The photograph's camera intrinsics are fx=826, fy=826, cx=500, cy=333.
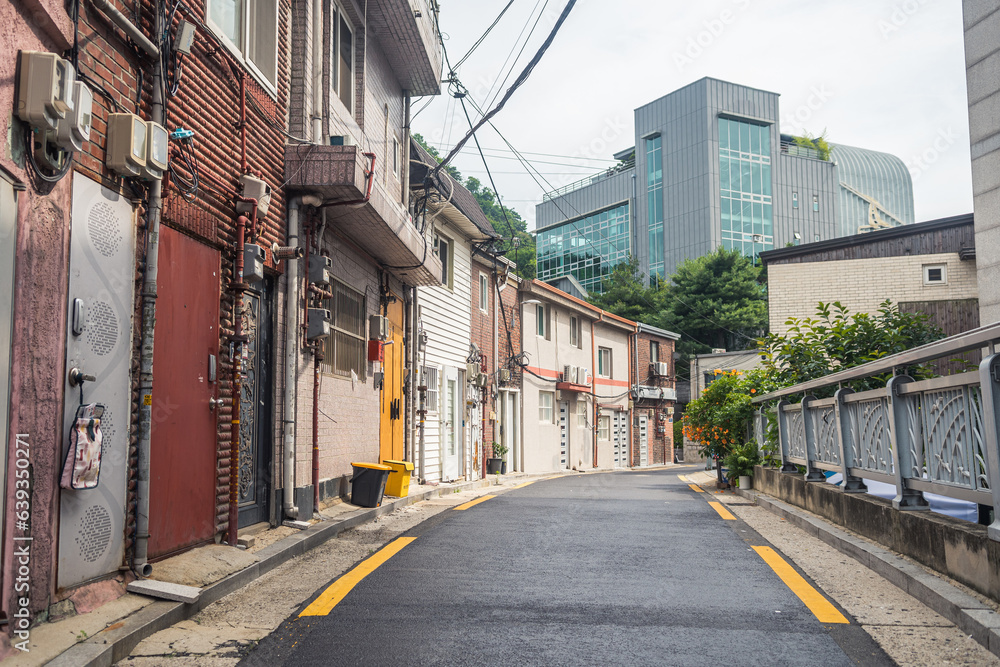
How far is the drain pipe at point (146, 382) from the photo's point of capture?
559 centimetres

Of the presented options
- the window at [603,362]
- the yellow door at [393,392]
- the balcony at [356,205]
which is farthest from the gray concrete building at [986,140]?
the window at [603,362]

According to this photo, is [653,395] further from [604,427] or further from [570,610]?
[570,610]

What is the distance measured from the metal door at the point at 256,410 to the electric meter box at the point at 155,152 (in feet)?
7.31

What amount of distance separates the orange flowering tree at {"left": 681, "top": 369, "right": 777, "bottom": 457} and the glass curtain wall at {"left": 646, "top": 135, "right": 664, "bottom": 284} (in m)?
43.3

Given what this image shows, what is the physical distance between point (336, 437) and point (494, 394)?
12656mm

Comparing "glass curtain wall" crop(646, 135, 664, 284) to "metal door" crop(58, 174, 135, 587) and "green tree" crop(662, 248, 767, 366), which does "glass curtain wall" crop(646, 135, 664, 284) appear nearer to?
"green tree" crop(662, 248, 767, 366)

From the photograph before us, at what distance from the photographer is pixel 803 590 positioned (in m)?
5.64

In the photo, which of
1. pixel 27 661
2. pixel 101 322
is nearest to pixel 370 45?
pixel 101 322

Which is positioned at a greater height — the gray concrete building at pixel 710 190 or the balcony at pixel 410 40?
the gray concrete building at pixel 710 190

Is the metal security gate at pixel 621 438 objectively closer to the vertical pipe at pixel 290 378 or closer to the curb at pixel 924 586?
the curb at pixel 924 586

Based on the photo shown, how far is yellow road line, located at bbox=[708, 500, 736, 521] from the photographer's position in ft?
33.0

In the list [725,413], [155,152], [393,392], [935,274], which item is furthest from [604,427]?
[155,152]

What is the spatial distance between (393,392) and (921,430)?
9963mm

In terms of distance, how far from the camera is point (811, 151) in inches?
2386
